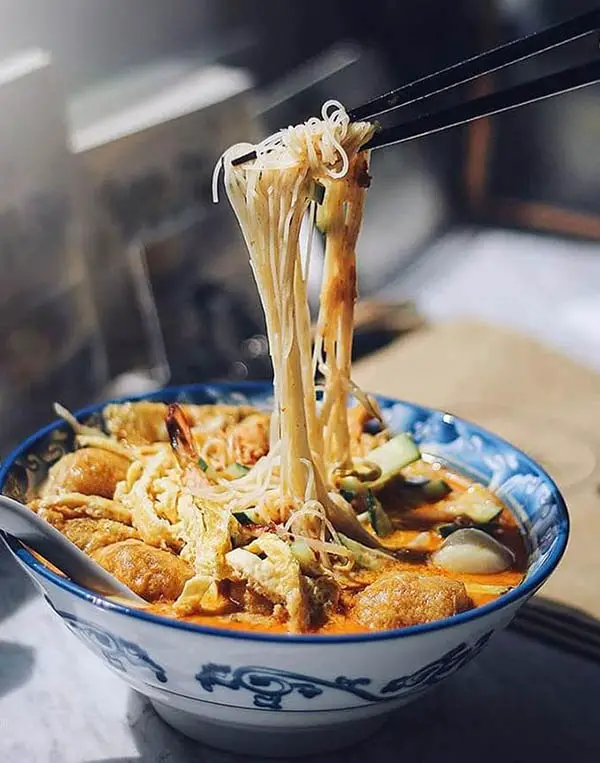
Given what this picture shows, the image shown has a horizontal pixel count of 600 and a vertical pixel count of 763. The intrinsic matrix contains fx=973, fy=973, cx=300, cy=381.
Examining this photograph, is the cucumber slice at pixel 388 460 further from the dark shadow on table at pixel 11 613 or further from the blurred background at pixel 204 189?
the blurred background at pixel 204 189

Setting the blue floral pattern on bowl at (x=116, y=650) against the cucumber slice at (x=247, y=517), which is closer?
the blue floral pattern on bowl at (x=116, y=650)

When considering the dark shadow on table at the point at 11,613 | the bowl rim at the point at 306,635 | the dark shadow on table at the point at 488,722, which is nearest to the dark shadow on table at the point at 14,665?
the dark shadow on table at the point at 11,613

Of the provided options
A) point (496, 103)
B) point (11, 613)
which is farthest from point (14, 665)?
point (496, 103)

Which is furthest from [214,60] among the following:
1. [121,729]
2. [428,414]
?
[121,729]

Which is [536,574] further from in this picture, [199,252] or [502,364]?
[199,252]

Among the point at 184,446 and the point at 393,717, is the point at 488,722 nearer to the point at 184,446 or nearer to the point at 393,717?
the point at 393,717

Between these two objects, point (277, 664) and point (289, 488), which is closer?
point (277, 664)
